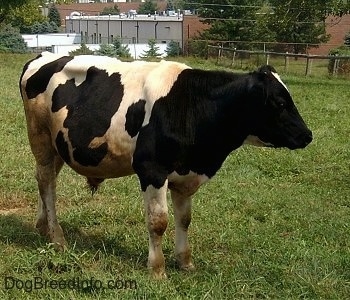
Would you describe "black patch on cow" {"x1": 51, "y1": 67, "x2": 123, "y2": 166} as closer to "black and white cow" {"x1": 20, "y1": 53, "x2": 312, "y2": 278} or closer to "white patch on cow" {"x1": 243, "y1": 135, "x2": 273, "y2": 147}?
"black and white cow" {"x1": 20, "y1": 53, "x2": 312, "y2": 278}

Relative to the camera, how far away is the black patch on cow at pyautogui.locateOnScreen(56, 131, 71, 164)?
569cm

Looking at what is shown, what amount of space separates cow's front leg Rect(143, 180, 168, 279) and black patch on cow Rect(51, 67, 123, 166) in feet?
1.99

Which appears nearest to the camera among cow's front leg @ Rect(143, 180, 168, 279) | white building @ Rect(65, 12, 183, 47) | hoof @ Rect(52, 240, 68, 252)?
cow's front leg @ Rect(143, 180, 168, 279)

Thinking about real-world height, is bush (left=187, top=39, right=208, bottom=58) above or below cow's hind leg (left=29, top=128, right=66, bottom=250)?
below

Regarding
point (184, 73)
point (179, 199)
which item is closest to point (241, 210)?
point (179, 199)

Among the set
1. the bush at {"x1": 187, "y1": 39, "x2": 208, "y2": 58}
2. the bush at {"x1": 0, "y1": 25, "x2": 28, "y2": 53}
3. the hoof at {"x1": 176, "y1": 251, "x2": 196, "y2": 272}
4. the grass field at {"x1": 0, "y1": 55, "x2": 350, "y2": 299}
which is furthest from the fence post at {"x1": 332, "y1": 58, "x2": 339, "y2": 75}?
the bush at {"x1": 0, "y1": 25, "x2": 28, "y2": 53}

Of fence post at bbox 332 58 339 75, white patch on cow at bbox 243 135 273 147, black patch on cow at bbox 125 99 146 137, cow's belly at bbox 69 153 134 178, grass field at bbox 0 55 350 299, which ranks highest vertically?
black patch on cow at bbox 125 99 146 137

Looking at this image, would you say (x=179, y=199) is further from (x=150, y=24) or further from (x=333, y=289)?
(x=150, y=24)

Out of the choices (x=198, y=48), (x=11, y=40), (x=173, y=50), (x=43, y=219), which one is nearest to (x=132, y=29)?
(x=11, y=40)

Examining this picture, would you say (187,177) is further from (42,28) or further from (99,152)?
(42,28)

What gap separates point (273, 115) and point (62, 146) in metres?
1.87

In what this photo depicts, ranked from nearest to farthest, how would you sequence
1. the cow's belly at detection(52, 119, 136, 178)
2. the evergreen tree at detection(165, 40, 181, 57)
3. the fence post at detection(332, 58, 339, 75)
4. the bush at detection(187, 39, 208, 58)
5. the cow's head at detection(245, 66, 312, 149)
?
the cow's head at detection(245, 66, 312, 149)
the cow's belly at detection(52, 119, 136, 178)
the fence post at detection(332, 58, 339, 75)
the bush at detection(187, 39, 208, 58)
the evergreen tree at detection(165, 40, 181, 57)

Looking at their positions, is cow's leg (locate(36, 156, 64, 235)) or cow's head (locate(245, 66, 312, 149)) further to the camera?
cow's leg (locate(36, 156, 64, 235))

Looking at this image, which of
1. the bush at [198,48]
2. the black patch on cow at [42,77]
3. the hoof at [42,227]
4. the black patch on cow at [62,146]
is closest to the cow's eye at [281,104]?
the black patch on cow at [62,146]
